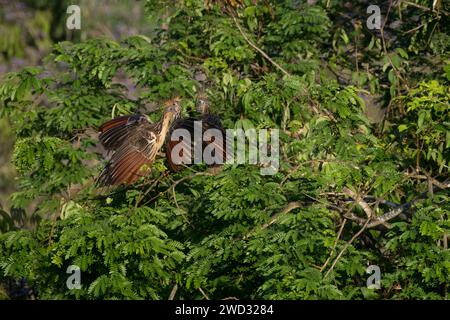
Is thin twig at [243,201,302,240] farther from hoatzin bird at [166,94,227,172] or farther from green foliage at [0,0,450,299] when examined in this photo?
hoatzin bird at [166,94,227,172]

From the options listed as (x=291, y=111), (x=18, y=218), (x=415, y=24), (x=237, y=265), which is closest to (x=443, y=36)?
(x=415, y=24)

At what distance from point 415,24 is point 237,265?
234cm

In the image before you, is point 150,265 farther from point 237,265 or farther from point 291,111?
point 291,111

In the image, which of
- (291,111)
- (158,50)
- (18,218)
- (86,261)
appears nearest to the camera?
(86,261)

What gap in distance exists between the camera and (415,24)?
6.06 metres

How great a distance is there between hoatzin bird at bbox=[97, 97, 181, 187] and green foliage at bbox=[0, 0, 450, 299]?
172 mm

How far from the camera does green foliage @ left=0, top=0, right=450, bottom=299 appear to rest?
14.3ft

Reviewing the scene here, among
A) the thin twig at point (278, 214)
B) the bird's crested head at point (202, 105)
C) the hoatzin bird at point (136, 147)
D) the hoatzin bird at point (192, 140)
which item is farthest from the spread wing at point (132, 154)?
the thin twig at point (278, 214)

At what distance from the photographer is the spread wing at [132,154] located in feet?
14.9

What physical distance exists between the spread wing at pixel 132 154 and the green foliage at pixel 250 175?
17cm

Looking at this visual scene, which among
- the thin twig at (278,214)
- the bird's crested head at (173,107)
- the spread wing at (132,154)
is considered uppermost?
the bird's crested head at (173,107)

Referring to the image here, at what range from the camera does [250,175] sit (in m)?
4.55

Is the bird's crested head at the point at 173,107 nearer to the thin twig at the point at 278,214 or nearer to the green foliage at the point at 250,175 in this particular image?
the green foliage at the point at 250,175

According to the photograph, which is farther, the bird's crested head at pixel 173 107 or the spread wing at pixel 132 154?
the bird's crested head at pixel 173 107
